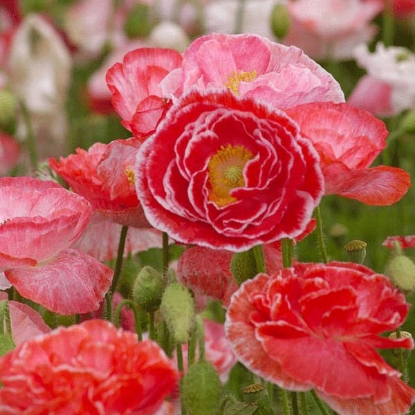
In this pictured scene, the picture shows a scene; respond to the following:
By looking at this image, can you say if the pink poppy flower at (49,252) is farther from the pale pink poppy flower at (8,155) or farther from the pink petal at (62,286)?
the pale pink poppy flower at (8,155)

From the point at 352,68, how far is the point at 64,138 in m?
0.78

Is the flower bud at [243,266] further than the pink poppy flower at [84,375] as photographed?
A: Yes

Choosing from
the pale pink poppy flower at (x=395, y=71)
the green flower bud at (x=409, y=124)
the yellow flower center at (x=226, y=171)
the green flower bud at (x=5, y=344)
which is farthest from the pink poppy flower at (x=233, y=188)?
the pale pink poppy flower at (x=395, y=71)

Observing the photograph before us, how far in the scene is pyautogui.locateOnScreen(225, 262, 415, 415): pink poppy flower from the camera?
0.62 metres

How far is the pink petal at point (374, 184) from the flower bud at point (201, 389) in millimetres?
142

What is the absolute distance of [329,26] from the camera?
1.92 m

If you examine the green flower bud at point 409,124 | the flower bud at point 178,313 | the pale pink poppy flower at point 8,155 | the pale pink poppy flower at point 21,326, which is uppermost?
the flower bud at point 178,313

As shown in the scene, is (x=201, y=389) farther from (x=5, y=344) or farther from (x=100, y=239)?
(x=100, y=239)

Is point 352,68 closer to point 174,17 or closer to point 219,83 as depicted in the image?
point 174,17

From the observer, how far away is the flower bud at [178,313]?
0.65 metres

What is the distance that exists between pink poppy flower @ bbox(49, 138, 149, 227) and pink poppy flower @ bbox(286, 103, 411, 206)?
0.13 meters

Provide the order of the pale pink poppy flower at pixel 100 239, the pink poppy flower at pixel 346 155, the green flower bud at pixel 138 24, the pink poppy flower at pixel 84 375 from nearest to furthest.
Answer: the pink poppy flower at pixel 84 375
the pink poppy flower at pixel 346 155
the pale pink poppy flower at pixel 100 239
the green flower bud at pixel 138 24

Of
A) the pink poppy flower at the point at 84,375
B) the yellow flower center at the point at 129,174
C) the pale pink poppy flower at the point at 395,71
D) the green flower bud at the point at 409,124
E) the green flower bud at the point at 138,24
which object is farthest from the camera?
the green flower bud at the point at 138,24

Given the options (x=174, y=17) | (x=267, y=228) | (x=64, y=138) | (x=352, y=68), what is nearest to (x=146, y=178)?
(x=267, y=228)
